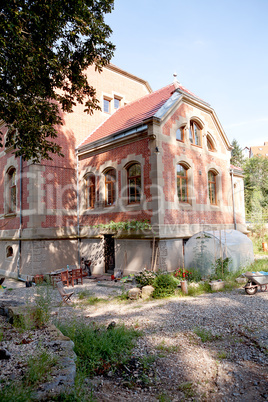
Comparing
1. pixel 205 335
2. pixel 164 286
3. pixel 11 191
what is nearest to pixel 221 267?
pixel 164 286

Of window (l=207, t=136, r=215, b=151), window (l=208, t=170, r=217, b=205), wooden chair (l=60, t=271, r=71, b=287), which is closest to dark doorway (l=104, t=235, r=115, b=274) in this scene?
wooden chair (l=60, t=271, r=71, b=287)

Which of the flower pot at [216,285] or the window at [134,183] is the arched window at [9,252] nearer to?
the window at [134,183]

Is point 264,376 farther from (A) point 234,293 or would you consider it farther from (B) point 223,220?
(B) point 223,220

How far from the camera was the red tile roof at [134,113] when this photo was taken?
13.7m

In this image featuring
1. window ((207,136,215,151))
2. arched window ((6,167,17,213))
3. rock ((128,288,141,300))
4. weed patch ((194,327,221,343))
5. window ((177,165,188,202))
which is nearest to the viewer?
weed patch ((194,327,221,343))

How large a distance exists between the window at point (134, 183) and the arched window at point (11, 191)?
7437 millimetres

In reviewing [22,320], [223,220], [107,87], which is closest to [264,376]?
[22,320]

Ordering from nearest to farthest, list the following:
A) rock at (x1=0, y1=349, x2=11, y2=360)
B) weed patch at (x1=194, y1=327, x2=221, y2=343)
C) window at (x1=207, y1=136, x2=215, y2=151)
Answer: rock at (x1=0, y1=349, x2=11, y2=360), weed patch at (x1=194, y1=327, x2=221, y2=343), window at (x1=207, y1=136, x2=215, y2=151)

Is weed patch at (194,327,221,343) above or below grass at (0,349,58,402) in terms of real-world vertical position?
below

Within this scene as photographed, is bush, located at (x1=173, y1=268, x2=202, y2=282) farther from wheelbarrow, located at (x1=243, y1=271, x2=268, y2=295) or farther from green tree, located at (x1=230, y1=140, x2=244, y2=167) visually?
green tree, located at (x1=230, y1=140, x2=244, y2=167)

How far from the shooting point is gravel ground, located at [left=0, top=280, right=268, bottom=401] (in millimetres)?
3906

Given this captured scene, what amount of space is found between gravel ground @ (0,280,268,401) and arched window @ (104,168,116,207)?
20.7 feet

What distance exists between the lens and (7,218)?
642 inches

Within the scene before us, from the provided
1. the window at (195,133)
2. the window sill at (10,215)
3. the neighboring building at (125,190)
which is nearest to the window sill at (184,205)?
the neighboring building at (125,190)
